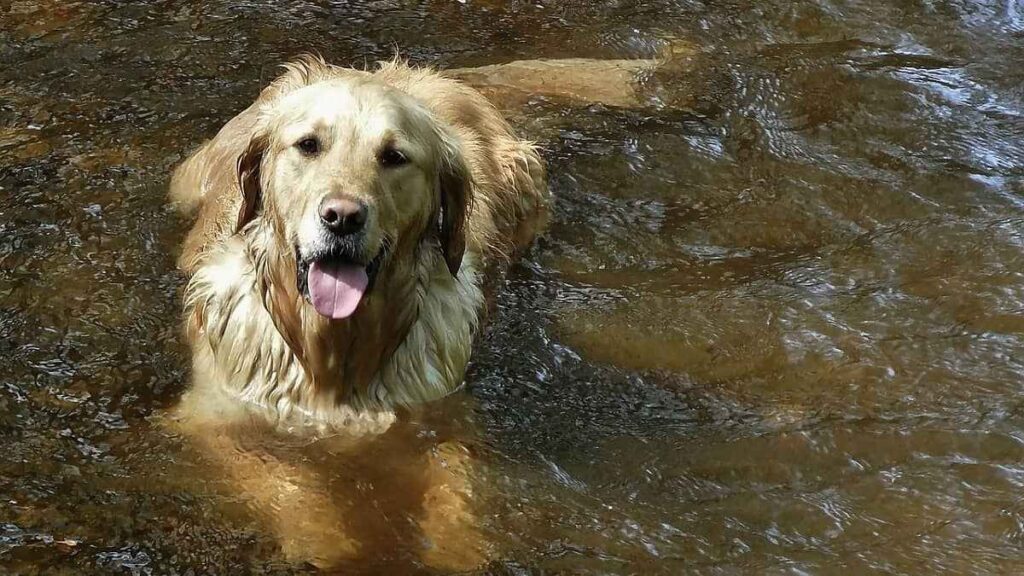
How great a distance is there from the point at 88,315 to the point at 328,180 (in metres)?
1.44

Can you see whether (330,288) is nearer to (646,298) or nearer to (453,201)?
(453,201)

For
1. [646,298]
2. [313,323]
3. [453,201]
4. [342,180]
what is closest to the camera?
[342,180]

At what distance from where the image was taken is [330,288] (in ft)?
12.6

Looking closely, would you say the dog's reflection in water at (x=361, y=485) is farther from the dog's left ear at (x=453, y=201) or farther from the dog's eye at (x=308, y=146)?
the dog's eye at (x=308, y=146)

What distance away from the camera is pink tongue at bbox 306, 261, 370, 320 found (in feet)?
12.6

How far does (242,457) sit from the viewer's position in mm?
4027

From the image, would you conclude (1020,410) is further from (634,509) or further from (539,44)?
(539,44)

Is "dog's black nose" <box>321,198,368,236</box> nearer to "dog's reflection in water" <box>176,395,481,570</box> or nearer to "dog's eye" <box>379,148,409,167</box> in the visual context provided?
"dog's eye" <box>379,148,409,167</box>

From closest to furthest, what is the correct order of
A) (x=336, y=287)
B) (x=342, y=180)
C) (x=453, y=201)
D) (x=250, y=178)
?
(x=342, y=180) < (x=336, y=287) < (x=250, y=178) < (x=453, y=201)

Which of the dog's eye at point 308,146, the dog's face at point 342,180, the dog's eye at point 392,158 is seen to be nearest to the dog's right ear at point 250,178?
the dog's face at point 342,180

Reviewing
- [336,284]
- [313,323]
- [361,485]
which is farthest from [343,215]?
[361,485]

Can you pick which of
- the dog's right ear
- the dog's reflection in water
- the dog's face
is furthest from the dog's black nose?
the dog's reflection in water

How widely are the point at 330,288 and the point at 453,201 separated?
768 millimetres

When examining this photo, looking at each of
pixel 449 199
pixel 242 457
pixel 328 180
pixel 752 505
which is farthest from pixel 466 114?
pixel 752 505
